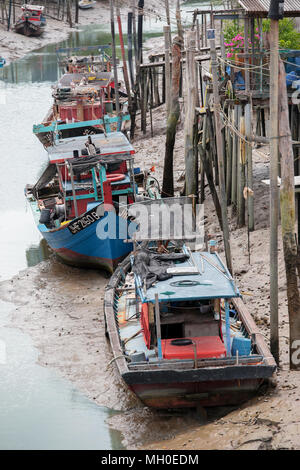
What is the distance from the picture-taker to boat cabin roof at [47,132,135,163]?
19.1 meters

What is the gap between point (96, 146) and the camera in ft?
65.2

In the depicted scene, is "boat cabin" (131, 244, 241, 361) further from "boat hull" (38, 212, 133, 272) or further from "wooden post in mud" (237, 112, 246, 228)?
"boat hull" (38, 212, 133, 272)

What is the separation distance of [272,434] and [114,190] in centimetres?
1005

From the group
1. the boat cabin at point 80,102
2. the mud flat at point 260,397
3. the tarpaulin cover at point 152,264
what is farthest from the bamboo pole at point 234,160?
the boat cabin at point 80,102

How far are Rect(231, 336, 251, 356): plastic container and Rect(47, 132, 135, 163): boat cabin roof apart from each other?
8636 millimetres

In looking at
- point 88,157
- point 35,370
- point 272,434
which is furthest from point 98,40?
point 272,434

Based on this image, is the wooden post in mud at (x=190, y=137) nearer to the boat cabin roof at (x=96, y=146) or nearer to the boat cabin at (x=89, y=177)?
the boat cabin at (x=89, y=177)

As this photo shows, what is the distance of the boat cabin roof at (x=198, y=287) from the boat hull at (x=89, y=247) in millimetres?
5884

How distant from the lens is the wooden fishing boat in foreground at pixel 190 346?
35.7ft

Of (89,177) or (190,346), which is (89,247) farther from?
(190,346)

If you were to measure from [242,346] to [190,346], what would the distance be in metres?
0.81

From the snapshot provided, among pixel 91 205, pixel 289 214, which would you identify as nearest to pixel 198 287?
pixel 289 214

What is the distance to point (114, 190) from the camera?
18.7 m

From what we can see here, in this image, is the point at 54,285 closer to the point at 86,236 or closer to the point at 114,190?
the point at 86,236
